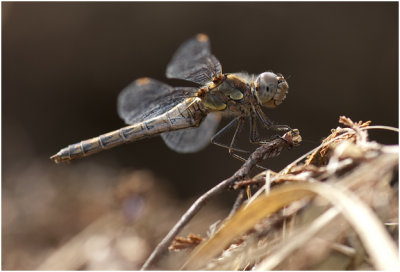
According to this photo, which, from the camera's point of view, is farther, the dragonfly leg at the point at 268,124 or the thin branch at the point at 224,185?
the dragonfly leg at the point at 268,124

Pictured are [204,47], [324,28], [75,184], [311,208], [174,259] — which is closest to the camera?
[311,208]

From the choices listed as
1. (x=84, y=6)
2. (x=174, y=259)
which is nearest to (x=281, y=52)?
(x=84, y=6)

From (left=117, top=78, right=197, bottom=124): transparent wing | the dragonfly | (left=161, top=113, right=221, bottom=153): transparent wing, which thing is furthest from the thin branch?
(left=161, top=113, right=221, bottom=153): transparent wing

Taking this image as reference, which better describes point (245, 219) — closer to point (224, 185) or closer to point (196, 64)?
point (224, 185)

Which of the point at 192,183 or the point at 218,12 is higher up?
the point at 218,12

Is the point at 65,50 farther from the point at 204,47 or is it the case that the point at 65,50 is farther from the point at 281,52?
the point at 204,47

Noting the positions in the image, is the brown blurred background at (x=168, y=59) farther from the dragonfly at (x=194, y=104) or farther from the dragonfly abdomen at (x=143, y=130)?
the dragonfly abdomen at (x=143, y=130)

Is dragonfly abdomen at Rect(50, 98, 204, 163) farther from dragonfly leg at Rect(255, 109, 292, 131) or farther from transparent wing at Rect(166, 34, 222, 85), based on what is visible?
dragonfly leg at Rect(255, 109, 292, 131)

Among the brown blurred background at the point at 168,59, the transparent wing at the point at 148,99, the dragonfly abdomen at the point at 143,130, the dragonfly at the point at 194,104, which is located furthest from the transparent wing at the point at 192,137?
the brown blurred background at the point at 168,59
